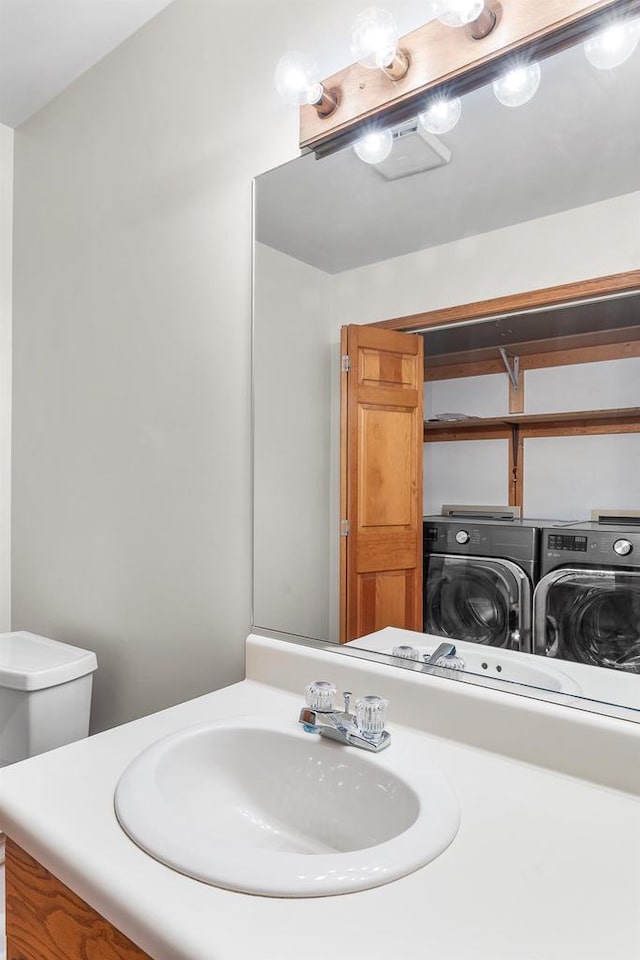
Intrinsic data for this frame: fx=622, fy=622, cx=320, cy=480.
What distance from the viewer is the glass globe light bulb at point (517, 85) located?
103 centimetres

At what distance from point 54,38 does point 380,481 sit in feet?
5.26

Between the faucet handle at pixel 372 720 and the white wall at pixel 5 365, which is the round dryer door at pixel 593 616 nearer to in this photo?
the faucet handle at pixel 372 720

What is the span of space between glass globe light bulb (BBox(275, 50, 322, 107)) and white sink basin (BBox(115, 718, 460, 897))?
1216 millimetres

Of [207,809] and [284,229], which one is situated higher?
[284,229]

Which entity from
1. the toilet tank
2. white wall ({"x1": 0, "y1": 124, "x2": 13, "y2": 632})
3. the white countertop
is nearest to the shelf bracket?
the white countertop

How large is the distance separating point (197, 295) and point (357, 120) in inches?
21.9

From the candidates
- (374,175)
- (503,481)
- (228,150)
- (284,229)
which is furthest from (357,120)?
(503,481)

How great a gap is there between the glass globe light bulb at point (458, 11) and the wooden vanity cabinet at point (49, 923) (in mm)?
1418

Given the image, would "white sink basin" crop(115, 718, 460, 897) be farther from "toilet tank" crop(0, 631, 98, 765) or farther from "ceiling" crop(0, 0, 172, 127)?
"ceiling" crop(0, 0, 172, 127)

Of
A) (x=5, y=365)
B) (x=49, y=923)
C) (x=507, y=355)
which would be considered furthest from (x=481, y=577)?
(x=5, y=365)

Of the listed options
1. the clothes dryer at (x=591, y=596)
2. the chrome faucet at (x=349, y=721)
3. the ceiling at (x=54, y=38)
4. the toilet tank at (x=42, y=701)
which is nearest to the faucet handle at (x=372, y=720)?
the chrome faucet at (x=349, y=721)

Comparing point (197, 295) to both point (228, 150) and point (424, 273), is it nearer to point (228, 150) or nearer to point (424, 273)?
point (228, 150)

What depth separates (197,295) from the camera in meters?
1.54

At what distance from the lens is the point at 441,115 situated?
44.6 inches
